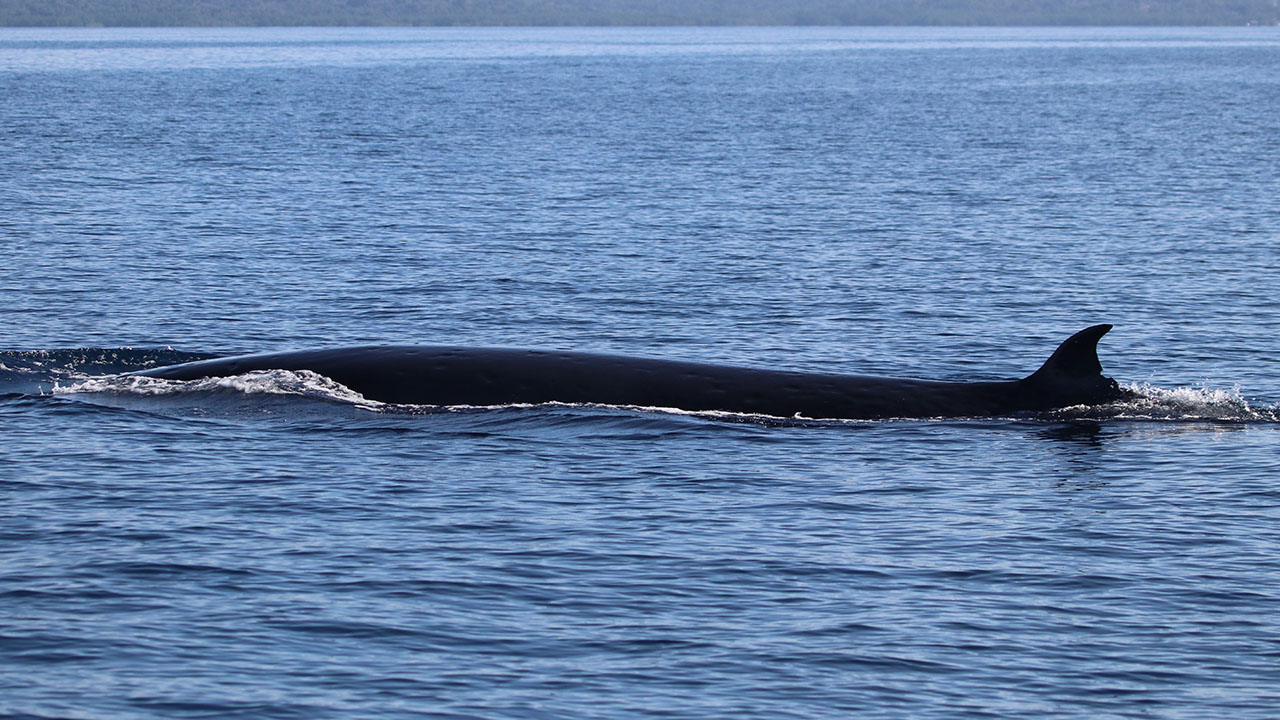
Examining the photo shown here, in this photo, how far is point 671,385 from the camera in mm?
18766

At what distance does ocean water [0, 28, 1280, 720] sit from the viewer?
1135 centimetres

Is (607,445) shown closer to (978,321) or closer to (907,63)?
(978,321)

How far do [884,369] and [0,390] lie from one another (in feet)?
36.2

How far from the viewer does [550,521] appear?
14695 mm

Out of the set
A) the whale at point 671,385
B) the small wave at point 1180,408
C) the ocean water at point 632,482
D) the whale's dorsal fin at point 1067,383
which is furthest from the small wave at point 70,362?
the small wave at point 1180,408

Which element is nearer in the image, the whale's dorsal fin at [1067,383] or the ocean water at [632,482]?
the ocean water at [632,482]

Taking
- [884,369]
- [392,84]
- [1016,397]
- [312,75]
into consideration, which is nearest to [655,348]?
[884,369]

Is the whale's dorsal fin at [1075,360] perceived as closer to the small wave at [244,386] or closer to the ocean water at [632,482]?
the ocean water at [632,482]

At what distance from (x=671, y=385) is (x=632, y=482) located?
9.36 ft

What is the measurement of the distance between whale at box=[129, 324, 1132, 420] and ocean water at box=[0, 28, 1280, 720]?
0.26m

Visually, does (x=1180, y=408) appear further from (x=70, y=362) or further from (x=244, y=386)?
(x=70, y=362)

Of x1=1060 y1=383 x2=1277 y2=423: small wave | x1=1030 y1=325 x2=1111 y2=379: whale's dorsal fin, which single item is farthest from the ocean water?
x1=1030 y1=325 x2=1111 y2=379: whale's dorsal fin

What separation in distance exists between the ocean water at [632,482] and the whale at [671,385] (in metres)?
0.26

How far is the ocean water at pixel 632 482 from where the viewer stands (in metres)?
11.4
